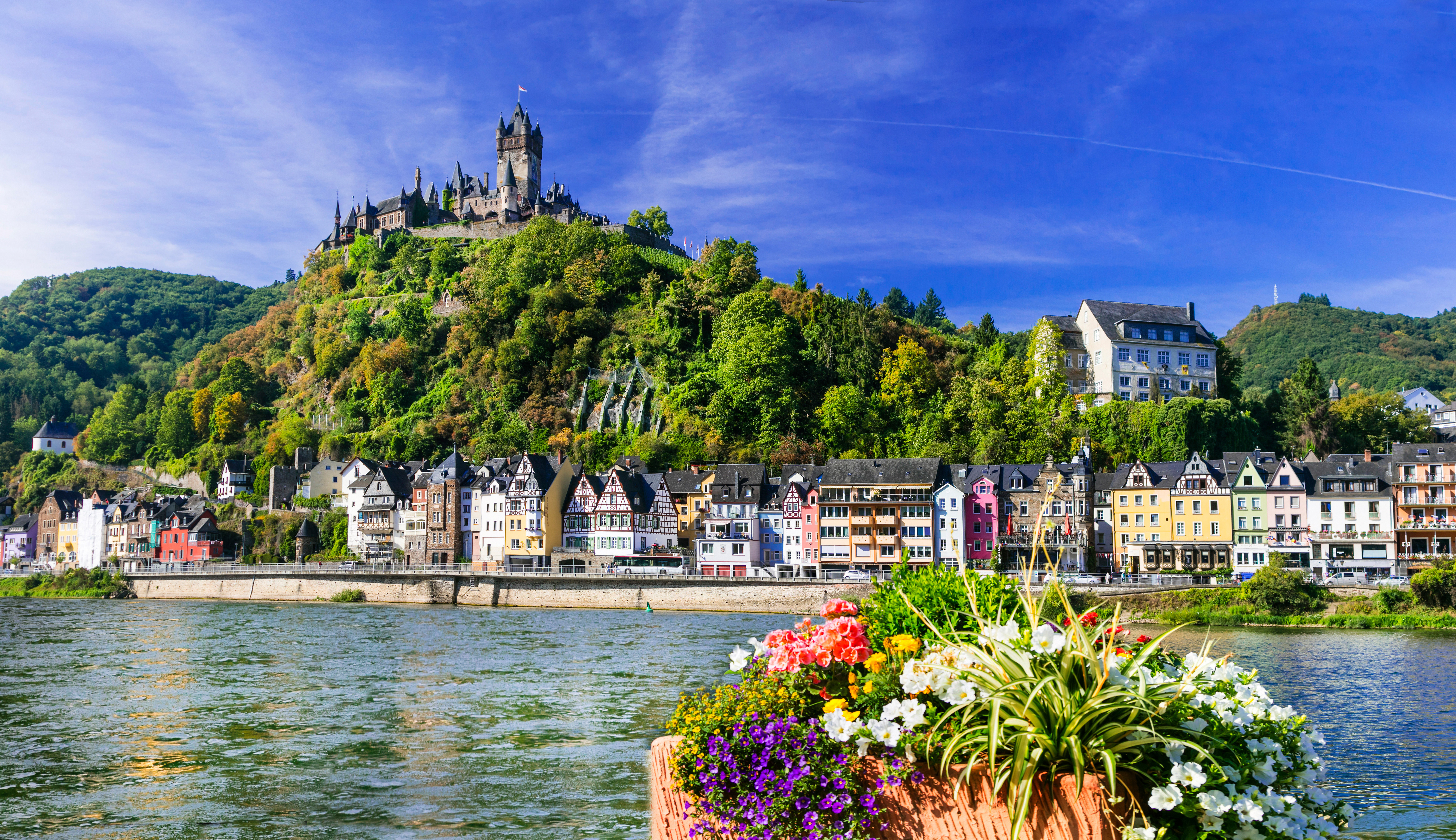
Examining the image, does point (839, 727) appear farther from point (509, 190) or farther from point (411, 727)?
point (509, 190)

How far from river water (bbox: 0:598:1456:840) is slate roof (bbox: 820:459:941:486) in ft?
90.8

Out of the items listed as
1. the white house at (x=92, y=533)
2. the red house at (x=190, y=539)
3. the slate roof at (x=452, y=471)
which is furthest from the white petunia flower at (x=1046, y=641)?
the white house at (x=92, y=533)

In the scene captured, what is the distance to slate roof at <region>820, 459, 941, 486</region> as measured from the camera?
7206cm

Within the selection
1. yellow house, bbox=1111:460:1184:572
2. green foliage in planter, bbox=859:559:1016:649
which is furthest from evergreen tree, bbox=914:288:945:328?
green foliage in planter, bbox=859:559:1016:649

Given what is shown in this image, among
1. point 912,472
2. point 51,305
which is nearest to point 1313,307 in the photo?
point 912,472

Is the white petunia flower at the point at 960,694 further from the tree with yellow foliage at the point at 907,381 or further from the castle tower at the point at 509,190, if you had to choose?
the castle tower at the point at 509,190

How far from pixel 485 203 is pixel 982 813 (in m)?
150

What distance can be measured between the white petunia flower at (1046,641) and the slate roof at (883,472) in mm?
66413

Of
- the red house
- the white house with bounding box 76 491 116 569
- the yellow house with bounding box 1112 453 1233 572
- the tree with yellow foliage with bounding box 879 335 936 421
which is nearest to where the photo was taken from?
the yellow house with bounding box 1112 453 1233 572

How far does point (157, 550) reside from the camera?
9700cm

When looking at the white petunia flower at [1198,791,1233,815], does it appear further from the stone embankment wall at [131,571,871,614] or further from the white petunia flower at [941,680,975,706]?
the stone embankment wall at [131,571,871,614]

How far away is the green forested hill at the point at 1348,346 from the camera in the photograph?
139625mm

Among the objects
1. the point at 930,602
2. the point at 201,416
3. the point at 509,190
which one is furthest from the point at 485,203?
the point at 930,602

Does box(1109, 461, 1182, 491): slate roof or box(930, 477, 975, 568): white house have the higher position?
box(1109, 461, 1182, 491): slate roof
